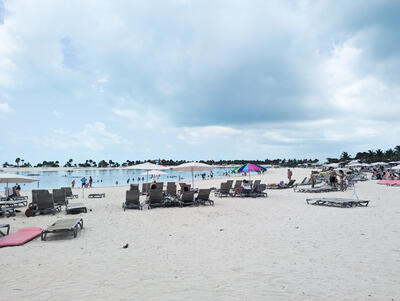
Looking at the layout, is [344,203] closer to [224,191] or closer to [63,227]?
[224,191]

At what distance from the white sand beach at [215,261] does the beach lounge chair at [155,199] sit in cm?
293

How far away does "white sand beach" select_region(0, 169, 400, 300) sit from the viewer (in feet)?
11.0

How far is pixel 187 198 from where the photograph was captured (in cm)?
1116

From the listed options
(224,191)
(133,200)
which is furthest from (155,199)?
(224,191)

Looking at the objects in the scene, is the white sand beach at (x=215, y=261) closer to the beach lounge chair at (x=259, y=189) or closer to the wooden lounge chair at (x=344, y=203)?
the wooden lounge chair at (x=344, y=203)

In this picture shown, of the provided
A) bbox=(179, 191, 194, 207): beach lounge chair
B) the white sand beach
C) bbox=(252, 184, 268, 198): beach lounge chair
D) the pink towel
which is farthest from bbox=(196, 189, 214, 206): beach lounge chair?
the pink towel

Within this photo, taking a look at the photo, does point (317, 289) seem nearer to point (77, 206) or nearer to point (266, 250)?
point (266, 250)

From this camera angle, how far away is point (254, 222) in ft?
25.1

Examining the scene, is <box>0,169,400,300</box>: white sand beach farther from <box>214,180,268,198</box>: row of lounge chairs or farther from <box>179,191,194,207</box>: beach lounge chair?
<box>214,180,268,198</box>: row of lounge chairs

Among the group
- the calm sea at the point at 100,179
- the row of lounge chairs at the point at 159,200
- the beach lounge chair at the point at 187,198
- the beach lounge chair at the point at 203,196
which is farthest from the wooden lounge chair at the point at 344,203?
the calm sea at the point at 100,179

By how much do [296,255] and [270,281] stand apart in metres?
1.32

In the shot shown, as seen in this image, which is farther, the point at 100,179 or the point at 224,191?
the point at 100,179

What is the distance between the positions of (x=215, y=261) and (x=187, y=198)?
6743 mm

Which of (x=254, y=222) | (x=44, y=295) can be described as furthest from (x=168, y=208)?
(x=44, y=295)
